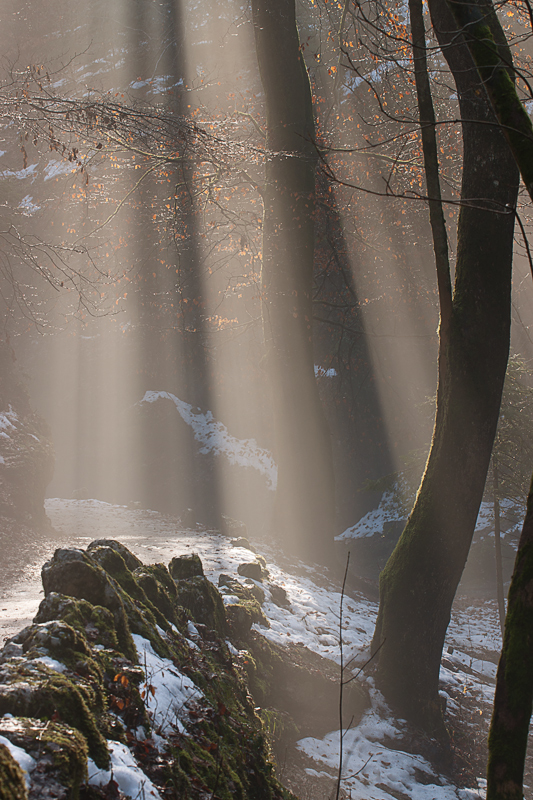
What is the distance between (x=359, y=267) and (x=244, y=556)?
7.04 m

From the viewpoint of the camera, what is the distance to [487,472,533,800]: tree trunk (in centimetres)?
199

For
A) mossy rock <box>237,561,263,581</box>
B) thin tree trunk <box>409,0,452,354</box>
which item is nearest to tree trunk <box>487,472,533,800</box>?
thin tree trunk <box>409,0,452,354</box>

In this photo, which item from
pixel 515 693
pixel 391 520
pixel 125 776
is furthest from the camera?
pixel 391 520

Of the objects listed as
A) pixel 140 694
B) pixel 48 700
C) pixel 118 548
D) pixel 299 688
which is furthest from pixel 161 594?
pixel 48 700

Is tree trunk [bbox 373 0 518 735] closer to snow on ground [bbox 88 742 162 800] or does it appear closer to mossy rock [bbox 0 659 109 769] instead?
snow on ground [bbox 88 742 162 800]

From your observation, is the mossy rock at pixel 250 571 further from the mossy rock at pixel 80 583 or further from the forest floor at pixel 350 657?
the mossy rock at pixel 80 583

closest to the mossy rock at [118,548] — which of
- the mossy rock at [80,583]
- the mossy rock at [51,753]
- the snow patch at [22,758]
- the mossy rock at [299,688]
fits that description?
Answer: the mossy rock at [80,583]

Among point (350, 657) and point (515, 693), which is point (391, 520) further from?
point (515, 693)

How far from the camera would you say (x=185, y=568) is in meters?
4.25

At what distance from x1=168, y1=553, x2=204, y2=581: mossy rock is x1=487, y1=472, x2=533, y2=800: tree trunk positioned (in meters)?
2.63

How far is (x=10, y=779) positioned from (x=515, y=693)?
1943 mm

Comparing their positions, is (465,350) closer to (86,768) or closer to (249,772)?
(249,772)

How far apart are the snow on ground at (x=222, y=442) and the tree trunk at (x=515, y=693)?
49.5 feet

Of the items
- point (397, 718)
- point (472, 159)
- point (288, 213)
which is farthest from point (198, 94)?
point (397, 718)
